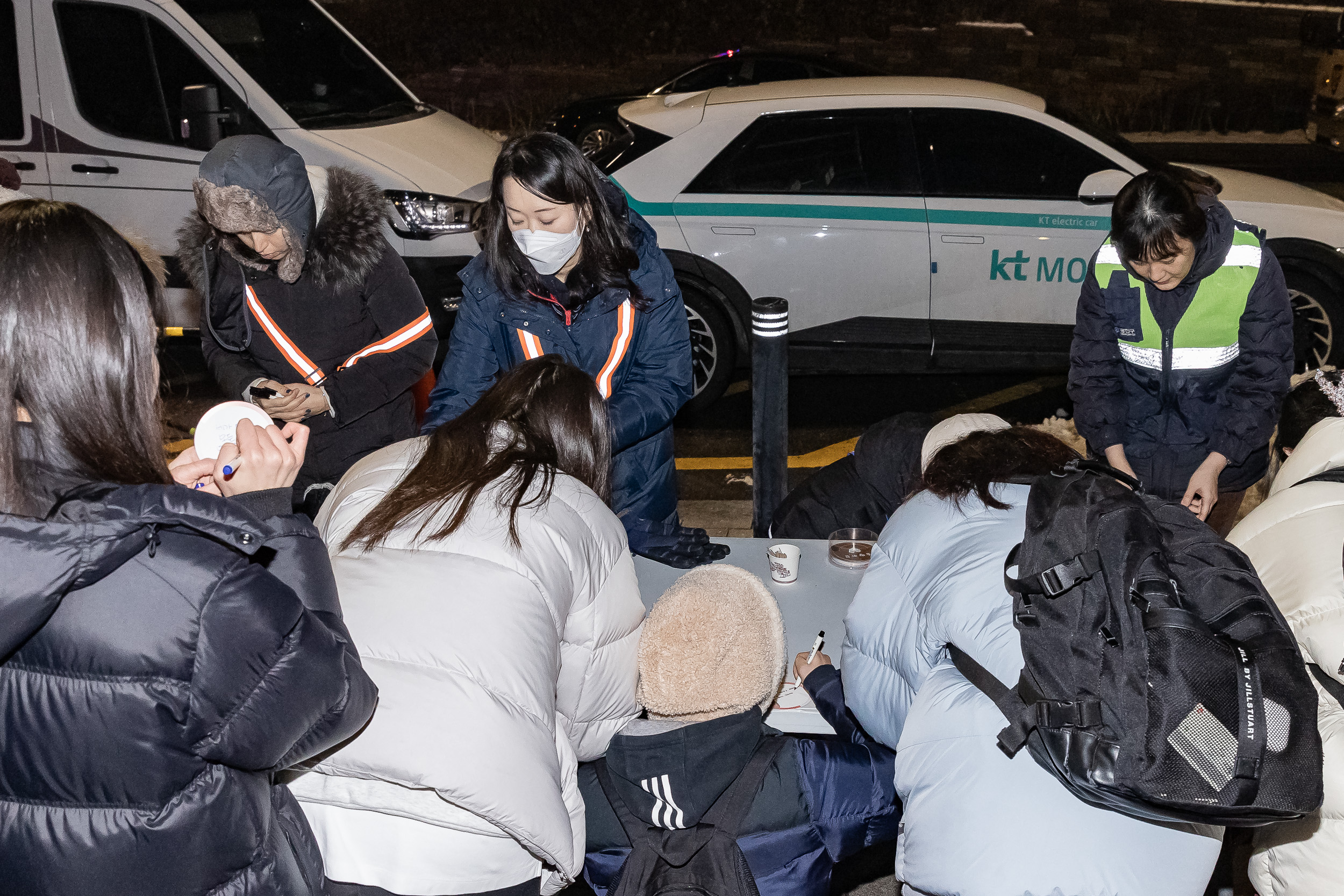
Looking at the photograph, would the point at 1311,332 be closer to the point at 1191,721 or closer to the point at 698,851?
the point at 1191,721

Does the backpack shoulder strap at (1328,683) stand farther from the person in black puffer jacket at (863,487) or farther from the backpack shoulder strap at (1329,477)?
the person in black puffer jacket at (863,487)

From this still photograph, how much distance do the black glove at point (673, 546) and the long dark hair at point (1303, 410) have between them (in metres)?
1.45

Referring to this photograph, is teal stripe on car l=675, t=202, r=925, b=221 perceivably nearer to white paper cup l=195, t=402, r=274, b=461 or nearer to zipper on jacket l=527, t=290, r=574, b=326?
zipper on jacket l=527, t=290, r=574, b=326

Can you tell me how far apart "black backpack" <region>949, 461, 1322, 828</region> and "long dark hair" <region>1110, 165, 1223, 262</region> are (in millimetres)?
1394

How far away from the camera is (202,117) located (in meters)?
5.61

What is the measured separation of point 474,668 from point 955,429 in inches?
55.9

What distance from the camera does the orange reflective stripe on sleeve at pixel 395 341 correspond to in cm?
333

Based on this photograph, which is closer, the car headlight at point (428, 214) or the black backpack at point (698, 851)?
the black backpack at point (698, 851)

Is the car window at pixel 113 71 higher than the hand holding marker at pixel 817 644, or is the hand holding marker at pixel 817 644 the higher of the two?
the car window at pixel 113 71

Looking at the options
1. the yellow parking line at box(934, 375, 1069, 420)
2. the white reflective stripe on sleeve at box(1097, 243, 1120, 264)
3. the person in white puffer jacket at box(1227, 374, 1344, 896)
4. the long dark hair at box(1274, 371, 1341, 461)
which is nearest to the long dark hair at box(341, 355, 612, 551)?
the person in white puffer jacket at box(1227, 374, 1344, 896)

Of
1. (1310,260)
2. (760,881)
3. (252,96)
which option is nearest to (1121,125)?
(1310,260)

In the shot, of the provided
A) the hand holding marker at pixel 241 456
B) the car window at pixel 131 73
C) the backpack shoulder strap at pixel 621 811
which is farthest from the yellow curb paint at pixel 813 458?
the hand holding marker at pixel 241 456

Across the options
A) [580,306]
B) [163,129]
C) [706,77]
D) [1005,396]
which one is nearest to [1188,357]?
[580,306]

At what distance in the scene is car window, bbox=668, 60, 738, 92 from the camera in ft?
27.8
